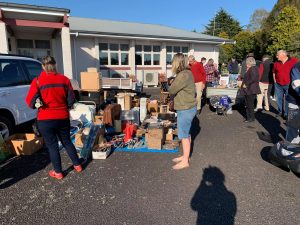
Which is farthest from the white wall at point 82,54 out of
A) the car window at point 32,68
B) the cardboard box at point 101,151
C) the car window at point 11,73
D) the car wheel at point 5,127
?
the cardboard box at point 101,151

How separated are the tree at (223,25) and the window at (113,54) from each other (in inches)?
1646

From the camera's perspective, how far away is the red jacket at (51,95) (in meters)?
3.63

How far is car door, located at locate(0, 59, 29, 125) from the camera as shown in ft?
16.9

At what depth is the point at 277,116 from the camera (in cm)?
854

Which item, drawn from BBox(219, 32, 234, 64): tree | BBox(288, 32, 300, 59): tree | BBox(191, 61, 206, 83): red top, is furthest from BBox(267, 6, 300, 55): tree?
BBox(191, 61, 206, 83): red top

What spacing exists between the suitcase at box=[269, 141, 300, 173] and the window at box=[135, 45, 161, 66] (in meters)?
14.4

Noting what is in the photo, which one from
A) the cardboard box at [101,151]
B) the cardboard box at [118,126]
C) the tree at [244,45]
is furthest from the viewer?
the tree at [244,45]

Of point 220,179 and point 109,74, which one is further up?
point 109,74

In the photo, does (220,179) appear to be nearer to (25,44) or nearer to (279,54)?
(279,54)

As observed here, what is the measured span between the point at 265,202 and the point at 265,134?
3.52 m

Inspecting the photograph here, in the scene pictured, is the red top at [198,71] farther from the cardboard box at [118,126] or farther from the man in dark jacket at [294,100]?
the man in dark jacket at [294,100]

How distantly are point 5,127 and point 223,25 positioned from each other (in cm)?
5764

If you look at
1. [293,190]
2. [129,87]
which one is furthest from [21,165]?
[129,87]

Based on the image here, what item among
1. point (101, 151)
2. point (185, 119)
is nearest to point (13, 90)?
point (101, 151)
